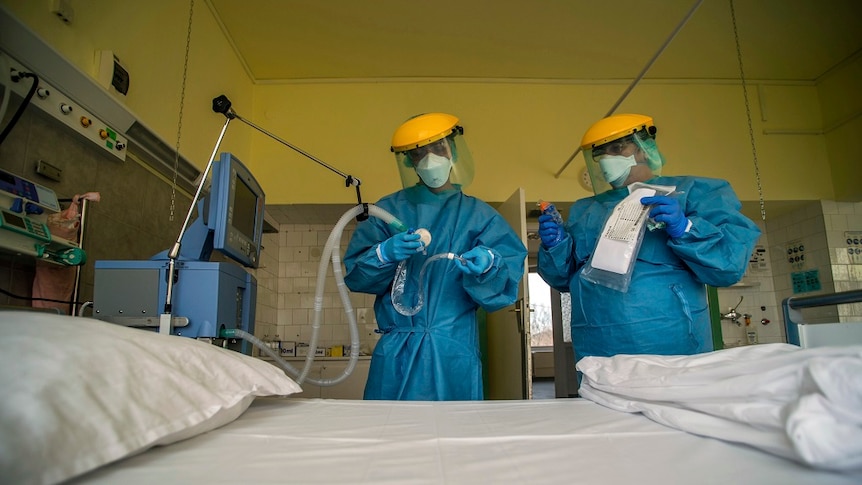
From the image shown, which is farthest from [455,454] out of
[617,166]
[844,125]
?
[844,125]

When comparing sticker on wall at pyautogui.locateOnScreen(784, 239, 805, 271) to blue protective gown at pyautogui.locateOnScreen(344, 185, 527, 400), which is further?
sticker on wall at pyautogui.locateOnScreen(784, 239, 805, 271)

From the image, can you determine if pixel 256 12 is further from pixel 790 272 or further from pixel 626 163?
pixel 790 272

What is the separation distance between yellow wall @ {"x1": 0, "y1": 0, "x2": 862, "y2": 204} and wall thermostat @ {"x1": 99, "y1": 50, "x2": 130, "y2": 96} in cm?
125

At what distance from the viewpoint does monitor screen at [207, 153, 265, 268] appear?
1376 mm

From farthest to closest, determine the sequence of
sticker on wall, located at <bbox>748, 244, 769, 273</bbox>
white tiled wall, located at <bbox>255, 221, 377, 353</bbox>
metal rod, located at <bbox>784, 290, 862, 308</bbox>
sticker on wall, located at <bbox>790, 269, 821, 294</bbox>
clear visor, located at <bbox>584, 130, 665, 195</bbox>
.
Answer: sticker on wall, located at <bbox>748, 244, 769, 273</bbox>
white tiled wall, located at <bbox>255, 221, 377, 353</bbox>
sticker on wall, located at <bbox>790, 269, 821, 294</bbox>
clear visor, located at <bbox>584, 130, 665, 195</bbox>
metal rod, located at <bbox>784, 290, 862, 308</bbox>

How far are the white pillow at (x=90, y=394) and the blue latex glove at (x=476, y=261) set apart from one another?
812 millimetres

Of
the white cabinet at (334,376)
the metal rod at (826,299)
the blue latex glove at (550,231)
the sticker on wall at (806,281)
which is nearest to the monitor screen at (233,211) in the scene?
the blue latex glove at (550,231)

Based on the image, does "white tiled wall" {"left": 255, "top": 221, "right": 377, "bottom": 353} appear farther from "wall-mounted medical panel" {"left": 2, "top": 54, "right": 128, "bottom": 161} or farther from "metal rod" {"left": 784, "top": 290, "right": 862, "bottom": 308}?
"metal rod" {"left": 784, "top": 290, "right": 862, "bottom": 308}

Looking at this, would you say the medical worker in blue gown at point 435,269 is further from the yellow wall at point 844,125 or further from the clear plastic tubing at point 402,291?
the yellow wall at point 844,125

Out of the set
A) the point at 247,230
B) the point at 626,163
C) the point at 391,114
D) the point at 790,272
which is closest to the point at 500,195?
the point at 391,114

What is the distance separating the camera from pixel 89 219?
1812 millimetres

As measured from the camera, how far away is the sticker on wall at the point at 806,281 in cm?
355

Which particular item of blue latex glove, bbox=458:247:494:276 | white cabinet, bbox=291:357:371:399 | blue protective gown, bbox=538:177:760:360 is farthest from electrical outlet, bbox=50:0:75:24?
white cabinet, bbox=291:357:371:399

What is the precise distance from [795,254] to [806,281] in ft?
0.74
